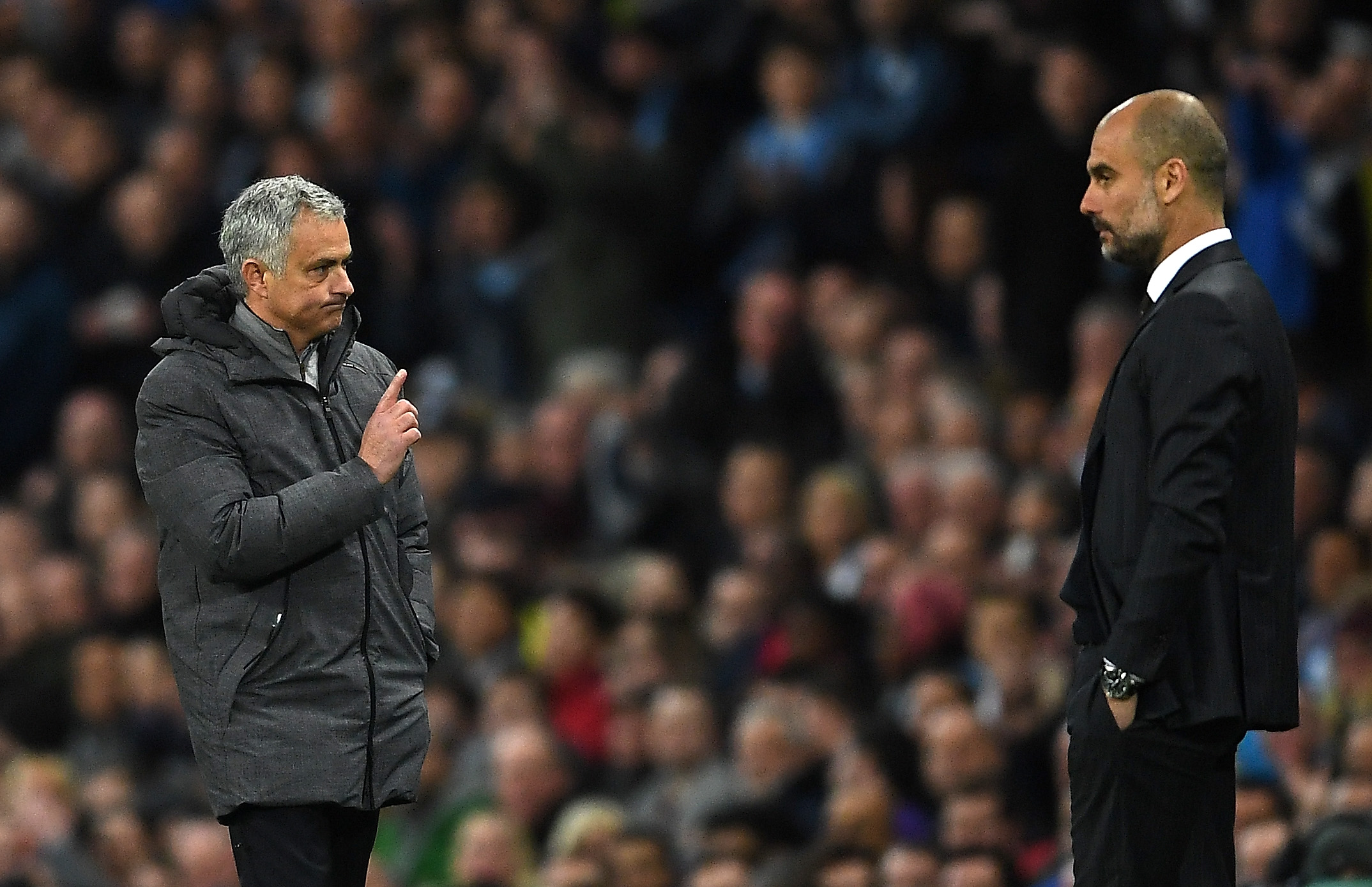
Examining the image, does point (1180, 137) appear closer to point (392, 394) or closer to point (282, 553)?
point (392, 394)

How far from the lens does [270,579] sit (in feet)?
13.0

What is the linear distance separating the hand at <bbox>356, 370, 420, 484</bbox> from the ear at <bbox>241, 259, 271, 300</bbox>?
0.89ft

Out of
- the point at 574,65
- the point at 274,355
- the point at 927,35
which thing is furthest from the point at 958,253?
the point at 274,355

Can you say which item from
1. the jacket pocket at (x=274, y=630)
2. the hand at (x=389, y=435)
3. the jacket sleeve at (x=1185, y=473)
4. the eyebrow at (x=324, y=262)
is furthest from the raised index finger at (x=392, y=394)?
the jacket sleeve at (x=1185, y=473)

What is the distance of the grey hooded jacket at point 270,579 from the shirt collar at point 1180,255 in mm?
1320

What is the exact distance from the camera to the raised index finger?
3998 mm

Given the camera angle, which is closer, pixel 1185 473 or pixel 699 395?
pixel 1185 473

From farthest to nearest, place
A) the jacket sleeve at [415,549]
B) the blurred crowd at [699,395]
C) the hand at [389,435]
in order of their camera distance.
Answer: the blurred crowd at [699,395], the jacket sleeve at [415,549], the hand at [389,435]

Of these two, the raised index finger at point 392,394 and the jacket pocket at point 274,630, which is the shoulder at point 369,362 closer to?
the raised index finger at point 392,394

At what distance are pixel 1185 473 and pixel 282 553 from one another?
4.74ft

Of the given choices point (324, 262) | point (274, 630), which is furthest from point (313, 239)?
point (274, 630)

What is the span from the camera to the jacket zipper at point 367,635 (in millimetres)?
3963

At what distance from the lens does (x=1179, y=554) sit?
3645 millimetres

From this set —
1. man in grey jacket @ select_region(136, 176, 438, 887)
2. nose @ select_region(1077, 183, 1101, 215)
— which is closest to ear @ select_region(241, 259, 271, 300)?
man in grey jacket @ select_region(136, 176, 438, 887)
